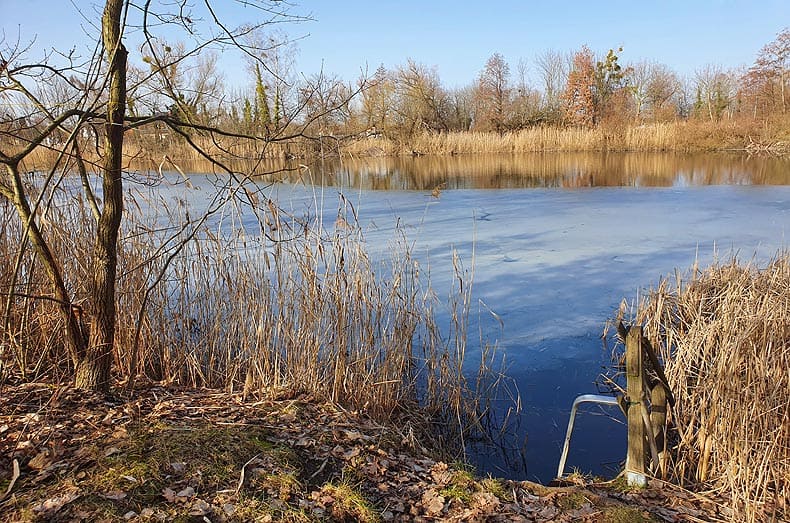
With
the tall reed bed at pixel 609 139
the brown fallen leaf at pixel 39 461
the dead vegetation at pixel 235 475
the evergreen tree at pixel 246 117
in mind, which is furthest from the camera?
the tall reed bed at pixel 609 139

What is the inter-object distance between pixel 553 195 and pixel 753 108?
1591 centimetres

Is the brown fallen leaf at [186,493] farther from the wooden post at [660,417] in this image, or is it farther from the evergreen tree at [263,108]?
the wooden post at [660,417]

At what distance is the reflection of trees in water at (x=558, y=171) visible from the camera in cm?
1148

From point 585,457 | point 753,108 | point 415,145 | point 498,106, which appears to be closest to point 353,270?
point 585,457

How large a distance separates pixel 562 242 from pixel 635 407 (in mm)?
4500

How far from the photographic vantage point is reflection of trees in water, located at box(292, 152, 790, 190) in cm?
1148

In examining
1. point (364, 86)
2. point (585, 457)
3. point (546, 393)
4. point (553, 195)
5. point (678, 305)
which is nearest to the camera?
point (364, 86)

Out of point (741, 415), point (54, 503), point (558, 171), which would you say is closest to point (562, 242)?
point (741, 415)

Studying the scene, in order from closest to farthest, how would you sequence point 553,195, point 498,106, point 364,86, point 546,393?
point 364,86 → point 546,393 → point 553,195 → point 498,106

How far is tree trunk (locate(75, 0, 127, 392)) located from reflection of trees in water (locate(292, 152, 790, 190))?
668cm

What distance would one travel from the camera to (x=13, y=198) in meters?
2.22

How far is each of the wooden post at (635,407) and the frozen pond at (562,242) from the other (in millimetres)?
433

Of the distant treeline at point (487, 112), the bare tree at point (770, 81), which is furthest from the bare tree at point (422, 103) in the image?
the bare tree at point (770, 81)

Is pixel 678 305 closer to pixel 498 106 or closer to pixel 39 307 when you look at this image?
pixel 39 307
